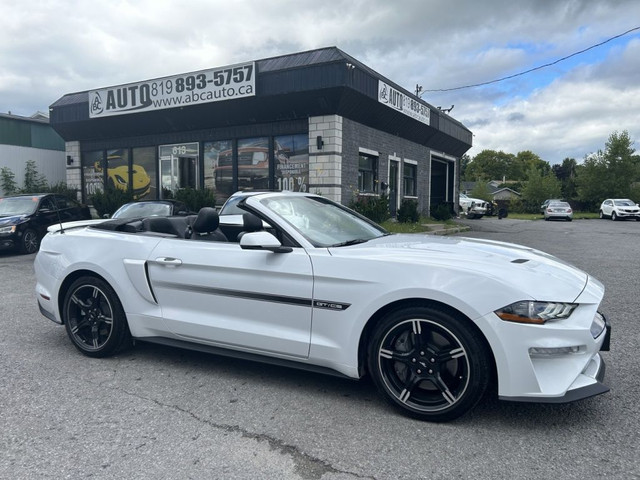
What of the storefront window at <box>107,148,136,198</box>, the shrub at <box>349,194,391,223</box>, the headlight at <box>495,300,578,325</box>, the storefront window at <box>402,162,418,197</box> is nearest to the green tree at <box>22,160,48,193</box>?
the storefront window at <box>107,148,136,198</box>

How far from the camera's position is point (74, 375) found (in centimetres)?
375

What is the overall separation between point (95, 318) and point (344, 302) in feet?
7.82

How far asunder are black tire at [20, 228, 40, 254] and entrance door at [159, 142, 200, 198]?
618 centimetres

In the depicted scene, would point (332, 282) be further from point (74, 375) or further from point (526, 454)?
point (74, 375)

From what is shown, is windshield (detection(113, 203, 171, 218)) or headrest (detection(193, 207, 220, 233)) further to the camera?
windshield (detection(113, 203, 171, 218))

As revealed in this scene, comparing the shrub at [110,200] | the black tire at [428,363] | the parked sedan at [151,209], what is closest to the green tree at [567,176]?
the shrub at [110,200]

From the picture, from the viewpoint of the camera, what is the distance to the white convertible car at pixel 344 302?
2697 millimetres

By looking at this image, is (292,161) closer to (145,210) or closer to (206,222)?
(145,210)

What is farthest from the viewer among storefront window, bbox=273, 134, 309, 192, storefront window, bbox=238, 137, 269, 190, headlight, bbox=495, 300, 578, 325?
storefront window, bbox=238, 137, 269, 190

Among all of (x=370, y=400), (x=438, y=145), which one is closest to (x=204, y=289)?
(x=370, y=400)

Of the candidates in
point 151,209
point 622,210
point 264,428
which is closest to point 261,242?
point 264,428

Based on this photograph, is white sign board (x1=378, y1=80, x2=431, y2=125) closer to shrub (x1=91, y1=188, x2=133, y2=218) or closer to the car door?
shrub (x1=91, y1=188, x2=133, y2=218)

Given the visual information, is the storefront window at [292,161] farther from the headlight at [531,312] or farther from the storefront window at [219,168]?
the headlight at [531,312]

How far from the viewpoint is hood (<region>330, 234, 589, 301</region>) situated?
2766 millimetres
